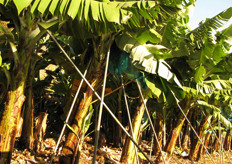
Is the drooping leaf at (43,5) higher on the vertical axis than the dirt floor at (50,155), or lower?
higher

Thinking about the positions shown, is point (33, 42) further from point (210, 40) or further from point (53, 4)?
point (210, 40)

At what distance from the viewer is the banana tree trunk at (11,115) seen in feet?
13.3

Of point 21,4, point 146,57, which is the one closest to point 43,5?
point 21,4

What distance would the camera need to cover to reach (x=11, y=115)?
408 centimetres

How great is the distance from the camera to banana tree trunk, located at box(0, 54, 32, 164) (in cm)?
404

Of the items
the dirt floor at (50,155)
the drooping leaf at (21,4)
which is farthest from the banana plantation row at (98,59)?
the dirt floor at (50,155)

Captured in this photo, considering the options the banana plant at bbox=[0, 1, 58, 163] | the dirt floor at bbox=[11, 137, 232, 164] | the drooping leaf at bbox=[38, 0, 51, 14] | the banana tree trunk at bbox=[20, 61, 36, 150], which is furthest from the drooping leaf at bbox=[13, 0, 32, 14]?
the dirt floor at bbox=[11, 137, 232, 164]

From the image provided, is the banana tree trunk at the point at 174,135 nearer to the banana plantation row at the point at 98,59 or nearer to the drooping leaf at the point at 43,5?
the banana plantation row at the point at 98,59

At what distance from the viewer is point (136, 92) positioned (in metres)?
7.98

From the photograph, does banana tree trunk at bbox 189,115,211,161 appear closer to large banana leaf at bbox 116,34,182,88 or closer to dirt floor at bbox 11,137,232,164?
dirt floor at bbox 11,137,232,164

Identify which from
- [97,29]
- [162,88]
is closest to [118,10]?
[97,29]

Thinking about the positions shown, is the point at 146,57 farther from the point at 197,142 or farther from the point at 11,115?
the point at 197,142

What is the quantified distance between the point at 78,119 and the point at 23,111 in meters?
1.60

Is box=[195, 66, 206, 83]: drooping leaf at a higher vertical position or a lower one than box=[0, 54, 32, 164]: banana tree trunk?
higher
